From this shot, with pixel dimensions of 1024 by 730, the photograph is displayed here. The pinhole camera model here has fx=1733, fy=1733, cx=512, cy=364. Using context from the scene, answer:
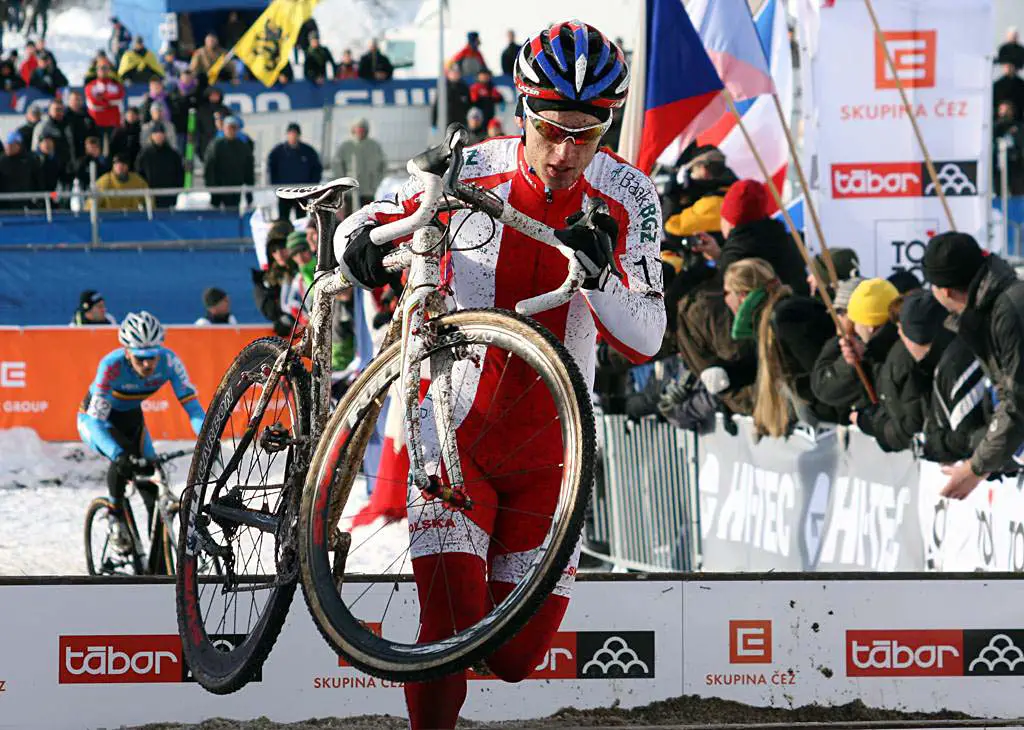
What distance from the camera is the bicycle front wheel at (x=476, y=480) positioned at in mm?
4078

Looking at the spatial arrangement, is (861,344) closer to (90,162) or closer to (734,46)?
(734,46)

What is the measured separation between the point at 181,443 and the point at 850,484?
9034 millimetres

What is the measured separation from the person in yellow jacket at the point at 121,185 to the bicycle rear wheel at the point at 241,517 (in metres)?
14.8

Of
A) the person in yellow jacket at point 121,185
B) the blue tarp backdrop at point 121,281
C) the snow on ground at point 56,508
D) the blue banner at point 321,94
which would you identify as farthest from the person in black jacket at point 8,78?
the snow on ground at point 56,508

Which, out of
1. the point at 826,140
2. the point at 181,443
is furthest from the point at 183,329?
the point at 826,140

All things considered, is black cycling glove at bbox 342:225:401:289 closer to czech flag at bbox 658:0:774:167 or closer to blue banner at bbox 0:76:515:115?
czech flag at bbox 658:0:774:167

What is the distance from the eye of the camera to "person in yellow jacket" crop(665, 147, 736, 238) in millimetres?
10914

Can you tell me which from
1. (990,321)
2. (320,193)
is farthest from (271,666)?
(990,321)

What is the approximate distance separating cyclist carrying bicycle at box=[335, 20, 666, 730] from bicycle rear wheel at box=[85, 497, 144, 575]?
6.47 m

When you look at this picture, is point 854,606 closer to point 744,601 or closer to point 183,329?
point 744,601

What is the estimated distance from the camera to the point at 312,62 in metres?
21.8

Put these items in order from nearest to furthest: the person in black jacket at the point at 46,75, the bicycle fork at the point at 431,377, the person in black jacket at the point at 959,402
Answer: the bicycle fork at the point at 431,377, the person in black jacket at the point at 959,402, the person in black jacket at the point at 46,75

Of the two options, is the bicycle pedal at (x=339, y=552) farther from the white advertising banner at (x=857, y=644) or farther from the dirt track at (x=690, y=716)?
the white advertising banner at (x=857, y=644)

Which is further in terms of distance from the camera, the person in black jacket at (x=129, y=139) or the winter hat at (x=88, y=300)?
the person in black jacket at (x=129, y=139)
